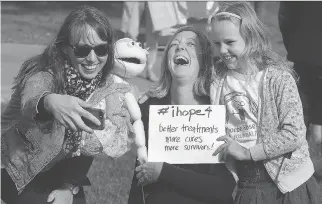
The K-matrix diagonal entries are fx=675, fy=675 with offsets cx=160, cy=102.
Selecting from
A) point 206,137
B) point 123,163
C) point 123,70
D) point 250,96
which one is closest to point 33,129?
point 123,70

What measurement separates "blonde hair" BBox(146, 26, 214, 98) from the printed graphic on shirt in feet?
0.47

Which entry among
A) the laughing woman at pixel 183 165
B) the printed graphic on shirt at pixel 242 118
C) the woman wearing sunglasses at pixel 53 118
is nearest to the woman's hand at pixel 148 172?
the laughing woman at pixel 183 165

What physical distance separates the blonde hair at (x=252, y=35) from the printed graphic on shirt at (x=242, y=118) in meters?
0.16

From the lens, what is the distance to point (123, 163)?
5445 mm

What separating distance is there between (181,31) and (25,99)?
0.94m

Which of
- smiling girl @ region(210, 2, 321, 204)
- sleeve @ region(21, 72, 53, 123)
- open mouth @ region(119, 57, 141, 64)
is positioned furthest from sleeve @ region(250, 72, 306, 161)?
sleeve @ region(21, 72, 53, 123)

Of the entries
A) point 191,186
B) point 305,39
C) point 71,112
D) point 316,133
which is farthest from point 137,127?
point 316,133

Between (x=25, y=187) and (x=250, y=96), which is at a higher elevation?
(x=250, y=96)

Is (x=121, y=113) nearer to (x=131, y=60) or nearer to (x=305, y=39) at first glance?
(x=131, y=60)

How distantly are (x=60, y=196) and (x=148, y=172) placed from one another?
0.43 metres

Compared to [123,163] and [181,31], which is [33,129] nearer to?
[181,31]

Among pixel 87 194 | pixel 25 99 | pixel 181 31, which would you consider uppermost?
pixel 181 31

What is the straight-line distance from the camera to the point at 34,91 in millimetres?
2902

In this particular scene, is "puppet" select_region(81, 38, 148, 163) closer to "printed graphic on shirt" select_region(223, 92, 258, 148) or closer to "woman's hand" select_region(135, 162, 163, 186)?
"woman's hand" select_region(135, 162, 163, 186)
